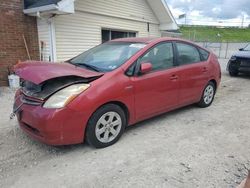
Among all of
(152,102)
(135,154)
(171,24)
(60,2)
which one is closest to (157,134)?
(152,102)

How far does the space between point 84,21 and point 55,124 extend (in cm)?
700

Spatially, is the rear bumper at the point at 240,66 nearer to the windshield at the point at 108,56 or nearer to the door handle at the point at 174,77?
the door handle at the point at 174,77

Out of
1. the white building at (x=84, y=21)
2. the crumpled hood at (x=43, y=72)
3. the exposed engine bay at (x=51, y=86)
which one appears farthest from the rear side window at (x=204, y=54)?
the white building at (x=84, y=21)

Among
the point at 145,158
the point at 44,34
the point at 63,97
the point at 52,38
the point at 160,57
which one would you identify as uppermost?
the point at 44,34

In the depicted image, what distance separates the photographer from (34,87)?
3768mm

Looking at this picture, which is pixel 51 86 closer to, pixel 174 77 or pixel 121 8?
pixel 174 77

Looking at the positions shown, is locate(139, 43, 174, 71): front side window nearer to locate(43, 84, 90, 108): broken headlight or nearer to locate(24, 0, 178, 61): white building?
locate(43, 84, 90, 108): broken headlight

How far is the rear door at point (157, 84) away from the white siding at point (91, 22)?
→ 5.23 metres

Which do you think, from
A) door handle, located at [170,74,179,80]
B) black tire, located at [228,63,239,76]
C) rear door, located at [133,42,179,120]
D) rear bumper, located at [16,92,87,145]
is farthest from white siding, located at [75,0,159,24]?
rear bumper, located at [16,92,87,145]

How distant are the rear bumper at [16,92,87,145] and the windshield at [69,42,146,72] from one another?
0.96 m

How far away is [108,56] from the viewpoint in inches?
178

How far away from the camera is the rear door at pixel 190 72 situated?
5098 mm

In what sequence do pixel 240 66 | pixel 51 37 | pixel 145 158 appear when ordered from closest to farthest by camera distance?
pixel 145 158
pixel 51 37
pixel 240 66

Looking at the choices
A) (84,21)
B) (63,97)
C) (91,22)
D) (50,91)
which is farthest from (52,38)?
(63,97)
